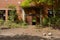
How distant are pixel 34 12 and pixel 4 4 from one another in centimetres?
432

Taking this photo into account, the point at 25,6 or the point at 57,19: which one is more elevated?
the point at 25,6

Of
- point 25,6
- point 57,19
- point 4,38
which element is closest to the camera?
point 4,38

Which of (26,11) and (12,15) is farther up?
(26,11)

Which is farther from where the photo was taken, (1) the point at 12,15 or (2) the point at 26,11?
(2) the point at 26,11

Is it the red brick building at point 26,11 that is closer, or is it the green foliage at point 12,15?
the green foliage at point 12,15

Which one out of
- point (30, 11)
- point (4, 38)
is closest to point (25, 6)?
point (30, 11)

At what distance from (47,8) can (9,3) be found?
17.2 ft

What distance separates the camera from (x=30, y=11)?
27391 mm

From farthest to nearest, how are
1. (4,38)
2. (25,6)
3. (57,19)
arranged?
(25,6), (57,19), (4,38)

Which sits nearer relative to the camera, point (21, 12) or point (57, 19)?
point (57, 19)

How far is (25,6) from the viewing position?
26438 millimetres

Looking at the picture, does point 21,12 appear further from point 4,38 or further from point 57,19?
point 4,38

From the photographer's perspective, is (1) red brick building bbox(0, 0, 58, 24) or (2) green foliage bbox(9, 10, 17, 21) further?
(1) red brick building bbox(0, 0, 58, 24)

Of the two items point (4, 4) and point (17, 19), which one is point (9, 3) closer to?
point (4, 4)
